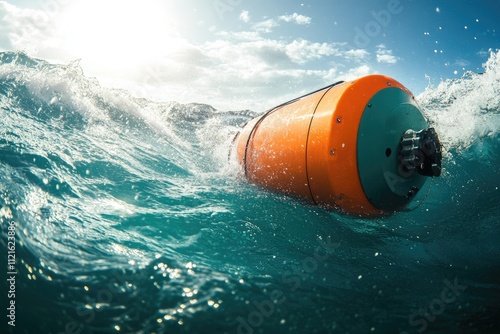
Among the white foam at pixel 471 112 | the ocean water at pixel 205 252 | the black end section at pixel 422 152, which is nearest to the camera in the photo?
the ocean water at pixel 205 252

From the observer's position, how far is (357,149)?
273 centimetres

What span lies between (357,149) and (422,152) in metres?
0.61

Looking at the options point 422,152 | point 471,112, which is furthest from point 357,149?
point 471,112

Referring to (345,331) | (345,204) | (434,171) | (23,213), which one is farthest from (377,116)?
(23,213)

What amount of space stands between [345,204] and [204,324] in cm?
180

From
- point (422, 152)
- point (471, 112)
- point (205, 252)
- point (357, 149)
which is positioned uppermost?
point (471, 112)

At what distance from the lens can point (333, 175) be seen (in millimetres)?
2725

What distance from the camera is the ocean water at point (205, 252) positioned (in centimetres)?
173

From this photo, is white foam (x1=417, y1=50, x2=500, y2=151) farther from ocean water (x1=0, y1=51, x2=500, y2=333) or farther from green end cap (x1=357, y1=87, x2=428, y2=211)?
green end cap (x1=357, y1=87, x2=428, y2=211)

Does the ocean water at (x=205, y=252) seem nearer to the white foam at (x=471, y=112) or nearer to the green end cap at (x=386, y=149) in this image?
the green end cap at (x=386, y=149)

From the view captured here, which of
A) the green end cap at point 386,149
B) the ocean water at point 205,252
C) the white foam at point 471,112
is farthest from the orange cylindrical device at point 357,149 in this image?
the white foam at point 471,112

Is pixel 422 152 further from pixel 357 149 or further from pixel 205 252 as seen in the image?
pixel 205 252

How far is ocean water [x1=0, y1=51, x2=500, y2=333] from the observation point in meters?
1.73

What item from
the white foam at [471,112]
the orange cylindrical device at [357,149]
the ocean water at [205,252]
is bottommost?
the ocean water at [205,252]
